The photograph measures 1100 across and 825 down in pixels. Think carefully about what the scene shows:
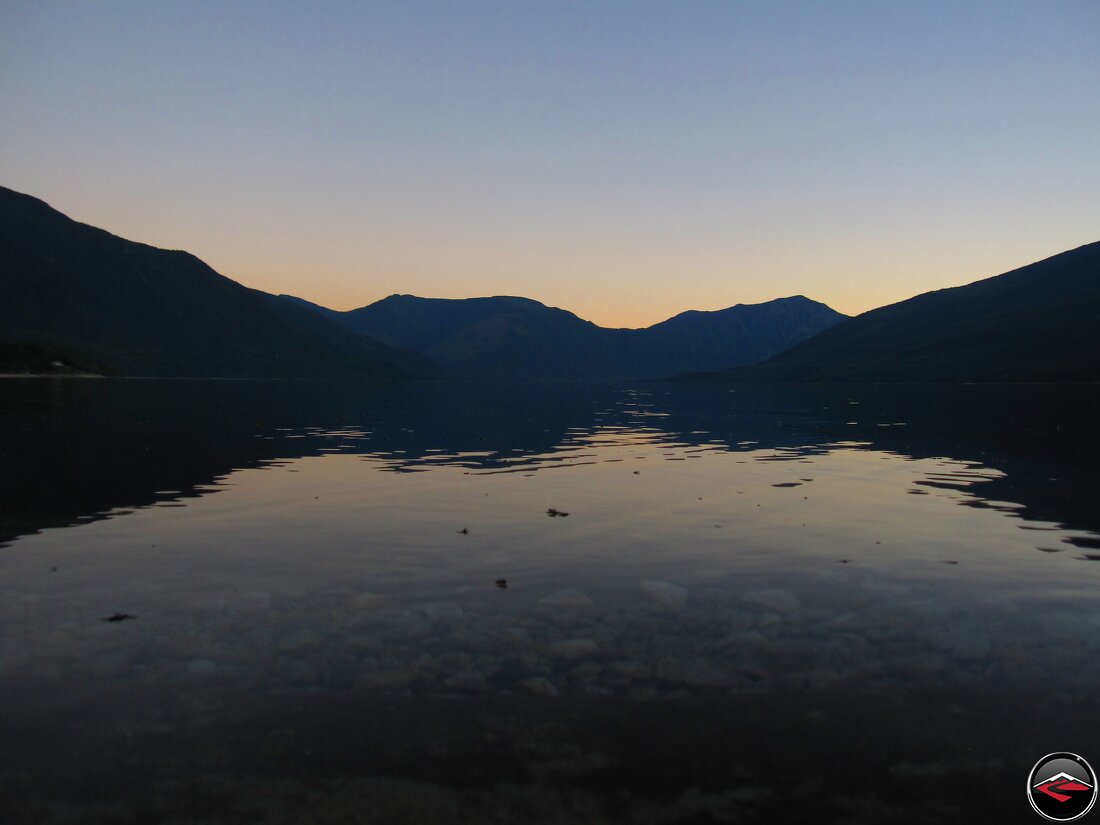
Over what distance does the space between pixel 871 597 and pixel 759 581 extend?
2262 mm

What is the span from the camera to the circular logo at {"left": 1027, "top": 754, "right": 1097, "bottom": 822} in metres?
7.97

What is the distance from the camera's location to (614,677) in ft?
35.8

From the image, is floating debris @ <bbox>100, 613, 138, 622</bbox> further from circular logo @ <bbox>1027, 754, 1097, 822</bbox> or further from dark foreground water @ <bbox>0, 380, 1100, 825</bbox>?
circular logo @ <bbox>1027, 754, 1097, 822</bbox>

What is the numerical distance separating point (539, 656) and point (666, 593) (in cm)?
431

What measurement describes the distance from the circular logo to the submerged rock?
6512 mm

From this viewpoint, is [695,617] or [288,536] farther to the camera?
[288,536]

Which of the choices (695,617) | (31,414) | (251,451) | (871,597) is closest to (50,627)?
(695,617)

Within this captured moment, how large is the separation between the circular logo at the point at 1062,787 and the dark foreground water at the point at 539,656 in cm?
22

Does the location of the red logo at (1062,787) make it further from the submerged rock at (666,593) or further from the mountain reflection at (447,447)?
the mountain reflection at (447,447)

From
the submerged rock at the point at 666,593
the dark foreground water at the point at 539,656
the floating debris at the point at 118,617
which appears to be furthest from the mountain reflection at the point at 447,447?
the submerged rock at the point at 666,593

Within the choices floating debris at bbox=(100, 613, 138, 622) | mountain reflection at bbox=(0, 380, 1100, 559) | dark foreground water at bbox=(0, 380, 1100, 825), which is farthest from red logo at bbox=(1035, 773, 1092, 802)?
floating debris at bbox=(100, 613, 138, 622)

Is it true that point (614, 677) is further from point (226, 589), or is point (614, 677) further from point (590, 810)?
point (226, 589)

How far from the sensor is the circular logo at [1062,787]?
7.97 metres

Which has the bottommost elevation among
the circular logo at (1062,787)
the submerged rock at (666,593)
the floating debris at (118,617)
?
the circular logo at (1062,787)
